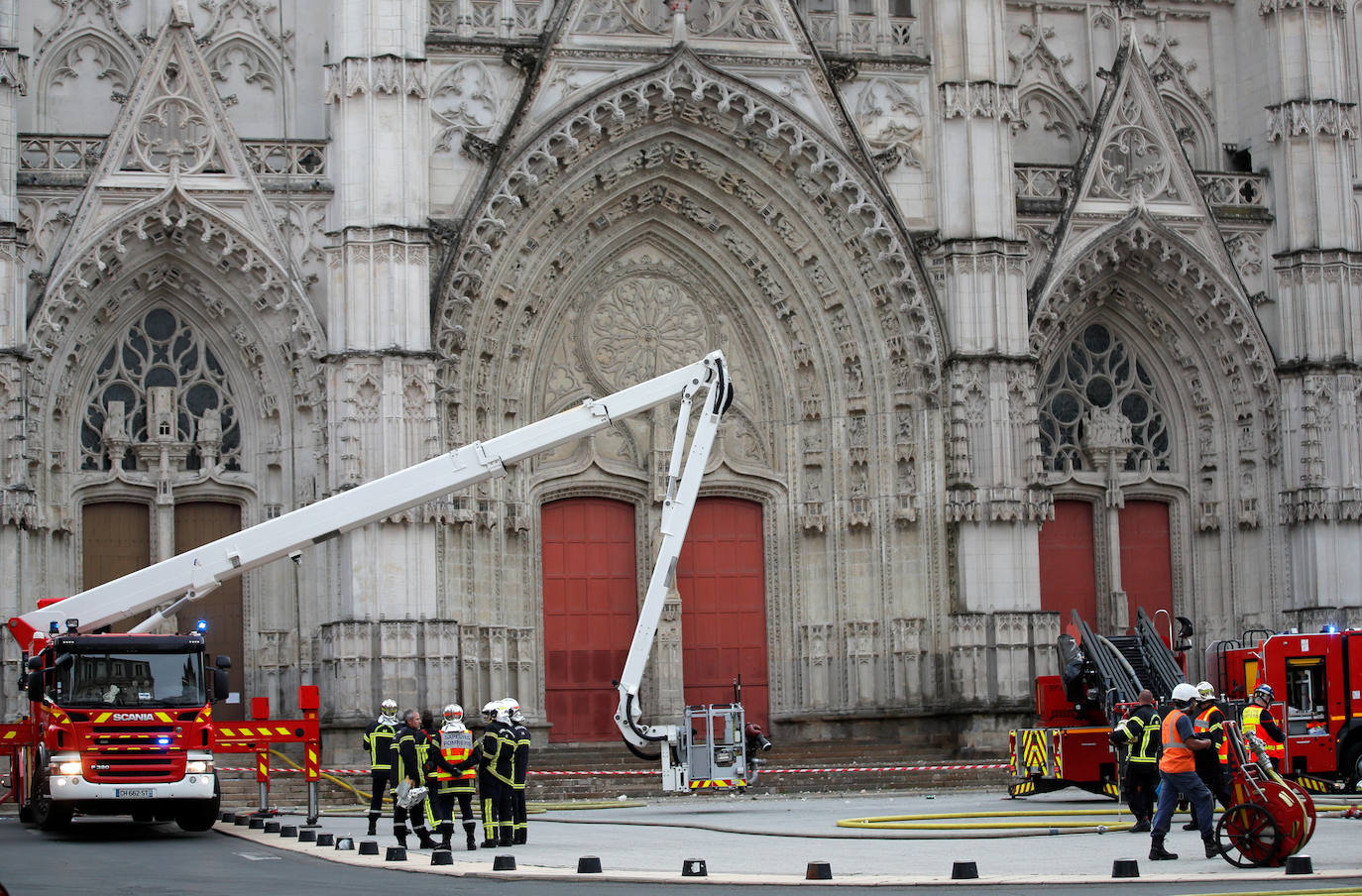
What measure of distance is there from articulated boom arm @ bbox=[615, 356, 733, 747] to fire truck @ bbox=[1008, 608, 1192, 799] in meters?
4.02

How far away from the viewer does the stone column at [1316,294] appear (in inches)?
1243

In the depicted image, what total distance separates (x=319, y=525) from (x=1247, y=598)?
17.0m

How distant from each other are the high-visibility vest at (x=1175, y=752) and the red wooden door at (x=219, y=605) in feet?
55.7

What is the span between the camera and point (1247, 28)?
33.7 meters

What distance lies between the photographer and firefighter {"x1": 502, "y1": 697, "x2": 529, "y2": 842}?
1780 centimetres

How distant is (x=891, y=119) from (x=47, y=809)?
653 inches

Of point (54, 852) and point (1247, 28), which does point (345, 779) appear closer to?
point (54, 852)

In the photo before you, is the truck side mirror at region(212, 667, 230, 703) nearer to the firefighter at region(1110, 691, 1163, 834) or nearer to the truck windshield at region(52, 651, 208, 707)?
the truck windshield at region(52, 651, 208, 707)

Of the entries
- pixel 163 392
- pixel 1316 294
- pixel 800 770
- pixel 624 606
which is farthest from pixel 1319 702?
pixel 163 392

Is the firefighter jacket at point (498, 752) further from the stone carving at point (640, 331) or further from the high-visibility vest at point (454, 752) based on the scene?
the stone carving at point (640, 331)

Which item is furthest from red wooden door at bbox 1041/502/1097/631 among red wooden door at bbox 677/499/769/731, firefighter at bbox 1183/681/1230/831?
firefighter at bbox 1183/681/1230/831

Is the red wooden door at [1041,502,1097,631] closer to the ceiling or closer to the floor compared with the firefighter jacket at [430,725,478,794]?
closer to the ceiling

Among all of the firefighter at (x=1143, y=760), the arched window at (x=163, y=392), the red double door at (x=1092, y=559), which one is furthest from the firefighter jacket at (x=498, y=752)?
the red double door at (x=1092, y=559)

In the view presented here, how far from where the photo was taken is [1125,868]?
46.2 ft
